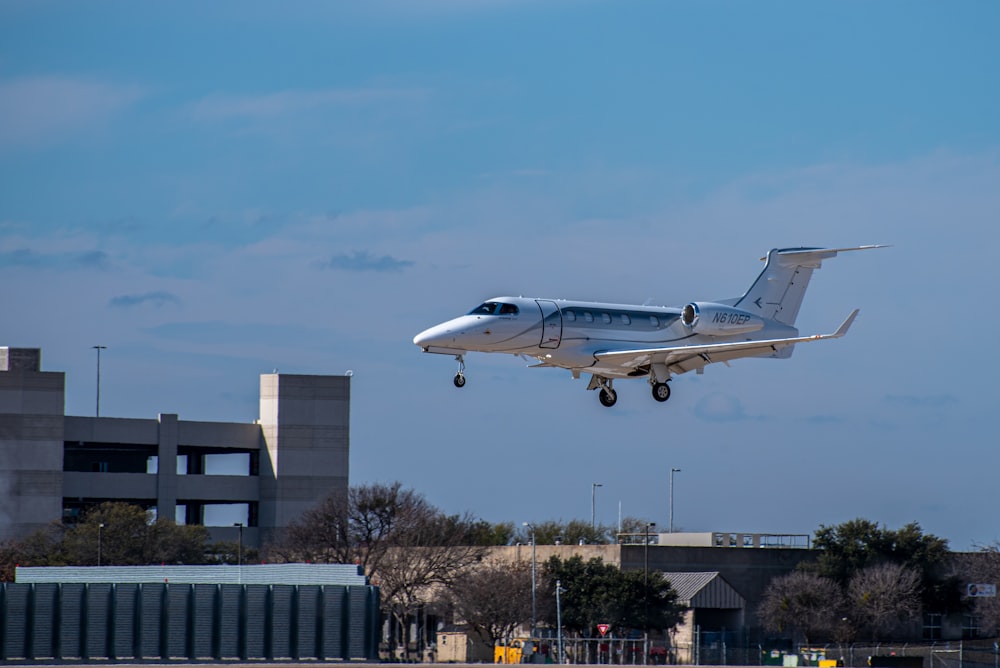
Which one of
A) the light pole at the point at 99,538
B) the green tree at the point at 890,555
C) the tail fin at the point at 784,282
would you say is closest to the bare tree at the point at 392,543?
the light pole at the point at 99,538

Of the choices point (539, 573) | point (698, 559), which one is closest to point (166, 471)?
point (539, 573)

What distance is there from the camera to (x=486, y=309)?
4488 cm

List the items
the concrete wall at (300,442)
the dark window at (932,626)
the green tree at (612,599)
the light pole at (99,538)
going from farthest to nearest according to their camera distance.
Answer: the concrete wall at (300,442)
the light pole at (99,538)
the dark window at (932,626)
the green tree at (612,599)

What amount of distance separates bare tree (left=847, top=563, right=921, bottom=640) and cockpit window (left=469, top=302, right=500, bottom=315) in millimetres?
38180

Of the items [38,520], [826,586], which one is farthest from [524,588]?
[38,520]

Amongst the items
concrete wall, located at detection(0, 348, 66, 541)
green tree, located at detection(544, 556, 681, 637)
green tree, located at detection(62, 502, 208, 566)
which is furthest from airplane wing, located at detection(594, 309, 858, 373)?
concrete wall, located at detection(0, 348, 66, 541)

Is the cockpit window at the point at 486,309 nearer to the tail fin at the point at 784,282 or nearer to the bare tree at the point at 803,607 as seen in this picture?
the tail fin at the point at 784,282

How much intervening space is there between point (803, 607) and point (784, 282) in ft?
87.9

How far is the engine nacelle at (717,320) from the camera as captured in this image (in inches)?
1921

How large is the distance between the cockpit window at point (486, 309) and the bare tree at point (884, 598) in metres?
38.2

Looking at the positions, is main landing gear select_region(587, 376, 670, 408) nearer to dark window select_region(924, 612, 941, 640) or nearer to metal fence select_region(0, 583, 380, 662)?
metal fence select_region(0, 583, 380, 662)

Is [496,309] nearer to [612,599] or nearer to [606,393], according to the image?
[606,393]

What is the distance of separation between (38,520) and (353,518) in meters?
27.9

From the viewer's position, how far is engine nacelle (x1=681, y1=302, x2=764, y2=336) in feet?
160
